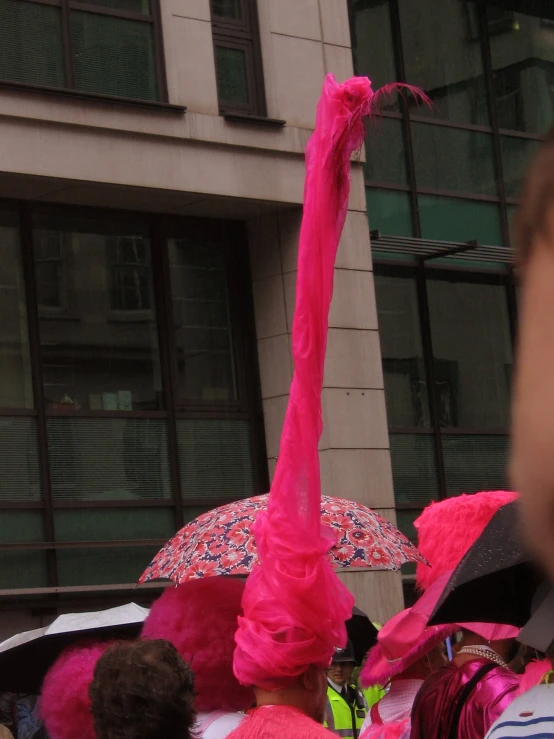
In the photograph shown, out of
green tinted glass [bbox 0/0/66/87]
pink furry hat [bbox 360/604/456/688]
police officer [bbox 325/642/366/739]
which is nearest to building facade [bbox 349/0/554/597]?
green tinted glass [bbox 0/0/66/87]

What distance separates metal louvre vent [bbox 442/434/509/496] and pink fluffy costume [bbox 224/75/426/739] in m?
12.6

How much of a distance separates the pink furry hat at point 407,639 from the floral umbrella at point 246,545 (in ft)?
2.68

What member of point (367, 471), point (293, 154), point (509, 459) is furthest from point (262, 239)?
point (509, 459)

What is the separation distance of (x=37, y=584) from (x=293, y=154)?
5.46 meters

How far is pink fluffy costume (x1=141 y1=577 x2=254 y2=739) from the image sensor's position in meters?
4.21

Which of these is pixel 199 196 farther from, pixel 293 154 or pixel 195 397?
pixel 195 397

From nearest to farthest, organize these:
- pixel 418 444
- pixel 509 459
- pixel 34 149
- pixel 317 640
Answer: pixel 509 459 → pixel 317 640 → pixel 34 149 → pixel 418 444

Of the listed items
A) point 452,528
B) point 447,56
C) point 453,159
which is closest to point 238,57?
point 453,159

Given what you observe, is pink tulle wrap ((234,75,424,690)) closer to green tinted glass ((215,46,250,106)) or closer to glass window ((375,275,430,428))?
green tinted glass ((215,46,250,106))

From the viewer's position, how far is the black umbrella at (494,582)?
281 centimetres

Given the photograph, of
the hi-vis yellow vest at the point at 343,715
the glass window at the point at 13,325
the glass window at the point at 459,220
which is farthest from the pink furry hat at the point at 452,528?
the glass window at the point at 459,220

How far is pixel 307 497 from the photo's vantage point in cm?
398

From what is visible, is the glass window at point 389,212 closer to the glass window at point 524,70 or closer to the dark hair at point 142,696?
the glass window at point 524,70

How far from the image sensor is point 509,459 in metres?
1.00
